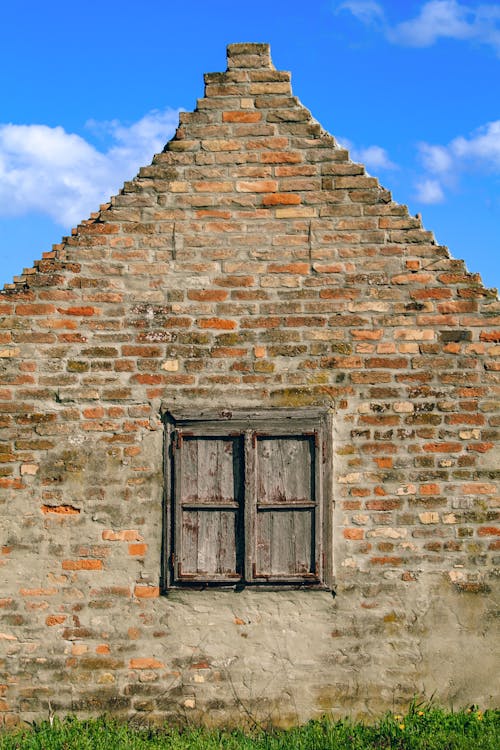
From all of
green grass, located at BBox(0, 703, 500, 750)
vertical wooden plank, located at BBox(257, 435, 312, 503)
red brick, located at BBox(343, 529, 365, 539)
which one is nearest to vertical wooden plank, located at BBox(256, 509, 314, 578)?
vertical wooden plank, located at BBox(257, 435, 312, 503)

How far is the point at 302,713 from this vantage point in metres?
5.14

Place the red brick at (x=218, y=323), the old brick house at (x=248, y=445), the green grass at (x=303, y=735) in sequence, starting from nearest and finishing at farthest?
the green grass at (x=303, y=735) < the old brick house at (x=248, y=445) < the red brick at (x=218, y=323)

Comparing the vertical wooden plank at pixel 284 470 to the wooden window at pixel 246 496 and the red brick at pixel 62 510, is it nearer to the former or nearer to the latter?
the wooden window at pixel 246 496

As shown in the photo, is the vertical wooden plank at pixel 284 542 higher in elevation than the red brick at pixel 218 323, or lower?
lower

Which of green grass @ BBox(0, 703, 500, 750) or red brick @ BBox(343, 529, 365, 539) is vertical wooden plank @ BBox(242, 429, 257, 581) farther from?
green grass @ BBox(0, 703, 500, 750)

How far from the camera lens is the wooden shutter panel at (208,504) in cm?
524

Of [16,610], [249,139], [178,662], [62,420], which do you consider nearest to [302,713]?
[178,662]

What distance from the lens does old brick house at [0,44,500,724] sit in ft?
17.0

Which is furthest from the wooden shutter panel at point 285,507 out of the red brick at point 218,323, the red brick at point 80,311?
the red brick at point 80,311

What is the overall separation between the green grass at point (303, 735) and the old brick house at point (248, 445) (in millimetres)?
126

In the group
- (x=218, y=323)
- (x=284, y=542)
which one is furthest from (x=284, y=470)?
(x=218, y=323)

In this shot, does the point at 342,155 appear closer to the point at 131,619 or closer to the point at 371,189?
the point at 371,189

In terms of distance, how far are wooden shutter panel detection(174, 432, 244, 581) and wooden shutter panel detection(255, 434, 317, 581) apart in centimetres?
14

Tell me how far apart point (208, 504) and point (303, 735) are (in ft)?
5.24
